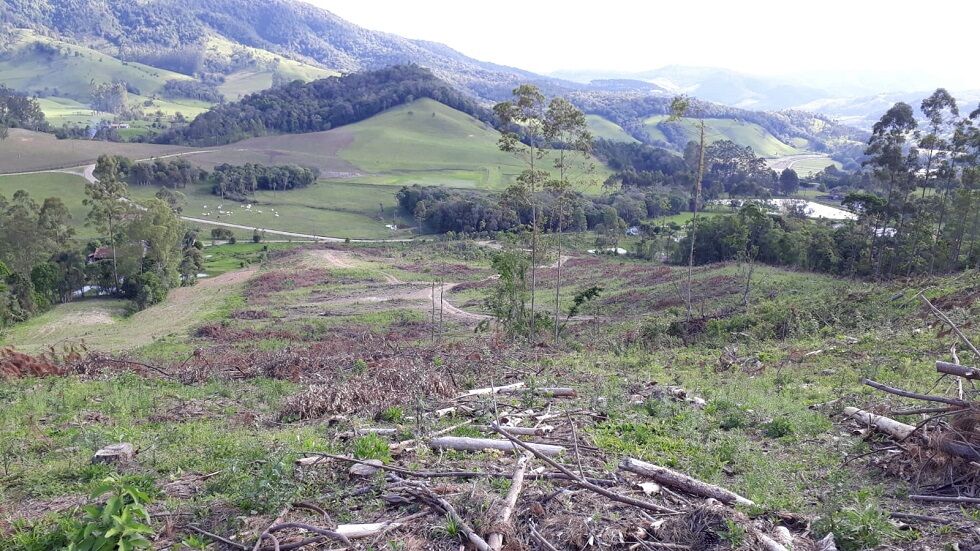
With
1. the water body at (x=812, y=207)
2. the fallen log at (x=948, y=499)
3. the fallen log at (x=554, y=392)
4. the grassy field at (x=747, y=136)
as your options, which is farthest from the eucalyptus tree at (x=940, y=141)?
the grassy field at (x=747, y=136)

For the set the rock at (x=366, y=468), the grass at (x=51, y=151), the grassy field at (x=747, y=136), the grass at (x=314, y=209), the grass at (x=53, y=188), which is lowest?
the grass at (x=314, y=209)

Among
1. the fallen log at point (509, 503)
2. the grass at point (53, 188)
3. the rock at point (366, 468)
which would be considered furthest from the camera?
the grass at point (53, 188)

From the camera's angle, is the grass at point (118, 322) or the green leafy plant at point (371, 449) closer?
the green leafy plant at point (371, 449)

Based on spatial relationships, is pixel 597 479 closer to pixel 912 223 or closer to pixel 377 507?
pixel 377 507

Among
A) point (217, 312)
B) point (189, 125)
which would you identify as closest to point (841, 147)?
point (189, 125)

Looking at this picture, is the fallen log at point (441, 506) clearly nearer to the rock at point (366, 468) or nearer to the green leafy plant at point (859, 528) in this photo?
the rock at point (366, 468)

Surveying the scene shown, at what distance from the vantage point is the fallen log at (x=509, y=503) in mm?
5143

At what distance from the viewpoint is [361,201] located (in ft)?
314

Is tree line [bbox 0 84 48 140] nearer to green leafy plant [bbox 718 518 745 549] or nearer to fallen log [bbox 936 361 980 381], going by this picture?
green leafy plant [bbox 718 518 745 549]

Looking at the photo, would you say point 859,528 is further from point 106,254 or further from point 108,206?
point 106,254

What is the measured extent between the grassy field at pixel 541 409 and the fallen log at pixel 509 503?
0.11 meters

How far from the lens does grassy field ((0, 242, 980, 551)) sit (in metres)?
5.80

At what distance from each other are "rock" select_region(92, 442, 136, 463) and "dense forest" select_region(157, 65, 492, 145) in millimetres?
136760

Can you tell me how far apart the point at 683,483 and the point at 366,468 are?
3.32 meters
